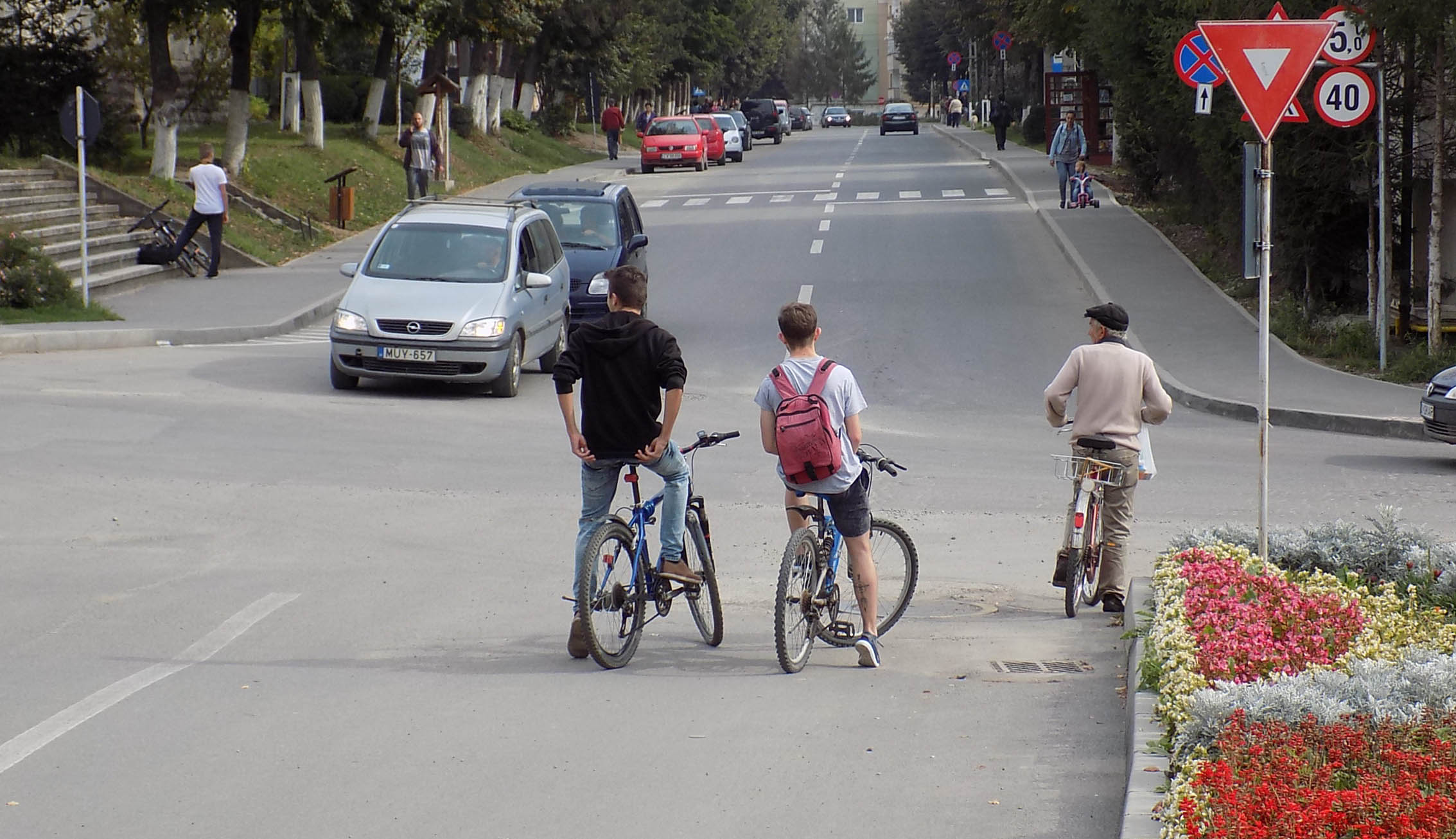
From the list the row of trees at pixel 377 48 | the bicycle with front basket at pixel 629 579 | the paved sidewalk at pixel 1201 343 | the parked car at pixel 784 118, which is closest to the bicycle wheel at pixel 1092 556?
the bicycle with front basket at pixel 629 579

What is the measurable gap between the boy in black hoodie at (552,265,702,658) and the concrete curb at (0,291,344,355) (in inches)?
486

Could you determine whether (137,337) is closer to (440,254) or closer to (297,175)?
(440,254)

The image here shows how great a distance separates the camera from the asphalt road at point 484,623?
545 centimetres

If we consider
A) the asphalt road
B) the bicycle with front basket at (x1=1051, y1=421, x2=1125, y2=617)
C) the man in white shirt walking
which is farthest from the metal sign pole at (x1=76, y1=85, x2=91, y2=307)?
the bicycle with front basket at (x1=1051, y1=421, x2=1125, y2=617)

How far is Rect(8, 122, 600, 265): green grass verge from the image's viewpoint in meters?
26.5

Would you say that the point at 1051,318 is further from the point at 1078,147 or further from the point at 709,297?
the point at 1078,147

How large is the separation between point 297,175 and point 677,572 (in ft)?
85.7

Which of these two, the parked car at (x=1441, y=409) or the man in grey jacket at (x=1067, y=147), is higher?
the man in grey jacket at (x=1067, y=147)

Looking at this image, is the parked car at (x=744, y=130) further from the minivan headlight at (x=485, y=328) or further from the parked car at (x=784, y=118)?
the minivan headlight at (x=485, y=328)

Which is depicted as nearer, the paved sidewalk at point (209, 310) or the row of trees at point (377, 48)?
the paved sidewalk at point (209, 310)

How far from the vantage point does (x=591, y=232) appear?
20.5m

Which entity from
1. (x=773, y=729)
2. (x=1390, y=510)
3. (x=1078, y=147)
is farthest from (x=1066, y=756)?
(x=1078, y=147)

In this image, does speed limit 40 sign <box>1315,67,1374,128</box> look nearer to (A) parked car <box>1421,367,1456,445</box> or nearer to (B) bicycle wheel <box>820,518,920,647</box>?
(A) parked car <box>1421,367,1456,445</box>

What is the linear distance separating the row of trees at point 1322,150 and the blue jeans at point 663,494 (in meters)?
10.9
